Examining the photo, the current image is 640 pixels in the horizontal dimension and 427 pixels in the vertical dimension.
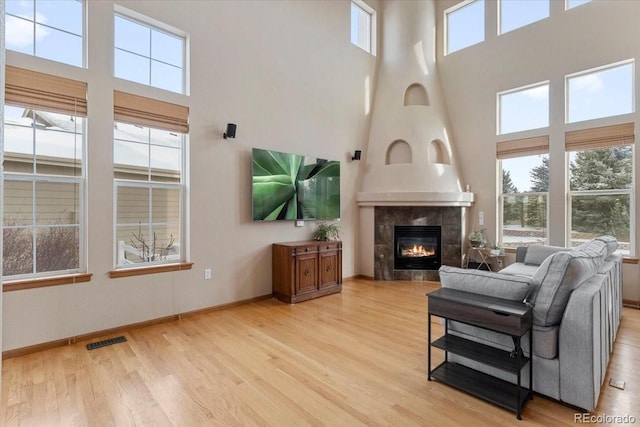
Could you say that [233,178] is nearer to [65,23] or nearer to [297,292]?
[297,292]

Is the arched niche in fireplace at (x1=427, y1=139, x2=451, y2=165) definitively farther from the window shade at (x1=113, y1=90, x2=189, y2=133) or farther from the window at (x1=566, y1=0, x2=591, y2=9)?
the window shade at (x1=113, y1=90, x2=189, y2=133)

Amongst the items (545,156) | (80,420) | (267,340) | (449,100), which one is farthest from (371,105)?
(80,420)

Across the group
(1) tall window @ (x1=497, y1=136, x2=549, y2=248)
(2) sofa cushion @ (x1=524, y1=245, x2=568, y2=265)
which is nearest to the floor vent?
(2) sofa cushion @ (x1=524, y1=245, x2=568, y2=265)

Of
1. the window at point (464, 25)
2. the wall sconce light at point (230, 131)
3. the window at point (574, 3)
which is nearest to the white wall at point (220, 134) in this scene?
the wall sconce light at point (230, 131)

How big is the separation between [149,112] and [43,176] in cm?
121

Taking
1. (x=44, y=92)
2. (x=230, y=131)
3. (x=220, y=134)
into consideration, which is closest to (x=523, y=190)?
(x=230, y=131)

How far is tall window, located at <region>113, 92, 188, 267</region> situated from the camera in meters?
3.67

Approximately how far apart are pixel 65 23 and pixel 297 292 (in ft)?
13.0

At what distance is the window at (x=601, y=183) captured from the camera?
15.5 feet

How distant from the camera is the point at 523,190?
5719 millimetres

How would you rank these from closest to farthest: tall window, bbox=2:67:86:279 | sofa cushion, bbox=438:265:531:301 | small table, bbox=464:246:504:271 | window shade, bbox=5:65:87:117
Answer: sofa cushion, bbox=438:265:531:301, window shade, bbox=5:65:87:117, tall window, bbox=2:67:86:279, small table, bbox=464:246:504:271

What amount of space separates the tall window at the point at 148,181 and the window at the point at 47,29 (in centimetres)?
57

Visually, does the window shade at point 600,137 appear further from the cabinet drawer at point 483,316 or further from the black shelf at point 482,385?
the black shelf at point 482,385

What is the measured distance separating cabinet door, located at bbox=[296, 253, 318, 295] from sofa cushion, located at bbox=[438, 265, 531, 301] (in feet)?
7.71
